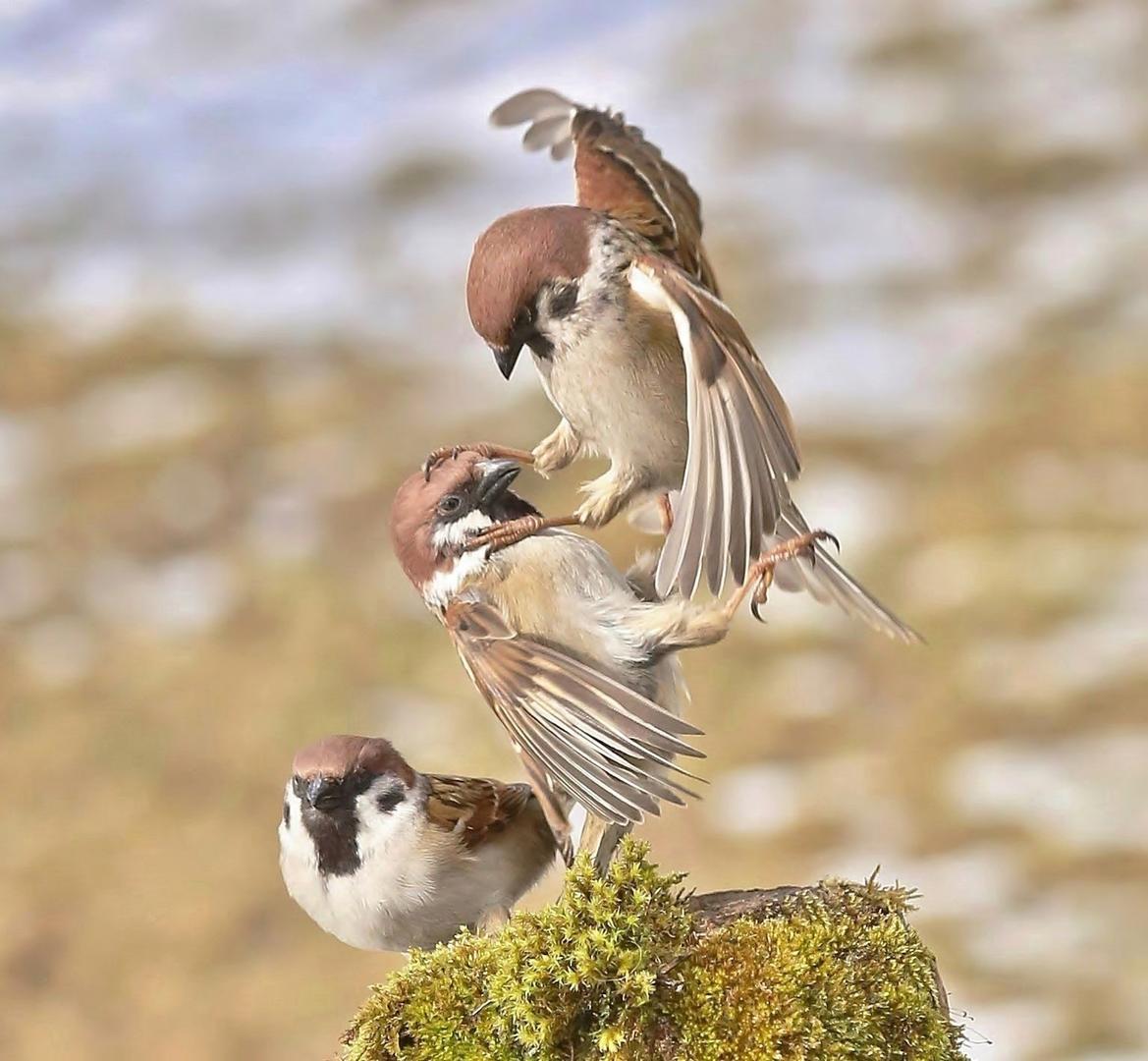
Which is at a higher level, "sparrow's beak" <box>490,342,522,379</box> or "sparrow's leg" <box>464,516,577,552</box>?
"sparrow's beak" <box>490,342,522,379</box>

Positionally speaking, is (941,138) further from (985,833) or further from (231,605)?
(231,605)

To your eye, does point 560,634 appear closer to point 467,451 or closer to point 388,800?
point 467,451

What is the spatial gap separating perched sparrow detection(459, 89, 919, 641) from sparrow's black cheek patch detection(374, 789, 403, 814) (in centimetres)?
71

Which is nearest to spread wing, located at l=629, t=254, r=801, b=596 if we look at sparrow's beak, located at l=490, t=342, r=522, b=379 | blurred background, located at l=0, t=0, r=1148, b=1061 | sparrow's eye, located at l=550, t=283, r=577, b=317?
sparrow's eye, located at l=550, t=283, r=577, b=317

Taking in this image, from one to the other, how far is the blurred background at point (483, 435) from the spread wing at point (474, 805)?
15.9 feet

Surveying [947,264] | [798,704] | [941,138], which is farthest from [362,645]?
[941,138]

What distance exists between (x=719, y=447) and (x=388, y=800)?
105cm

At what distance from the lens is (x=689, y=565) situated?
216 centimetres

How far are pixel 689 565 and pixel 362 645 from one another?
22.9 ft

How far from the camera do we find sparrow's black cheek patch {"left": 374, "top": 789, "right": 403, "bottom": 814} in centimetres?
285

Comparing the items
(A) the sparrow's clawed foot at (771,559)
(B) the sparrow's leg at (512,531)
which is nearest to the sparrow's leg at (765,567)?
(A) the sparrow's clawed foot at (771,559)

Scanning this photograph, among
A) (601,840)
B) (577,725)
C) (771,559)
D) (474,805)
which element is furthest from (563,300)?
(474,805)

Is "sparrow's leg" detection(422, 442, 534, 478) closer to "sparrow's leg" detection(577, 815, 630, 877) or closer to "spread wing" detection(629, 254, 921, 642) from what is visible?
A: "spread wing" detection(629, 254, 921, 642)

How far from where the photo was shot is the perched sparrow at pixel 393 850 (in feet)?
9.11
